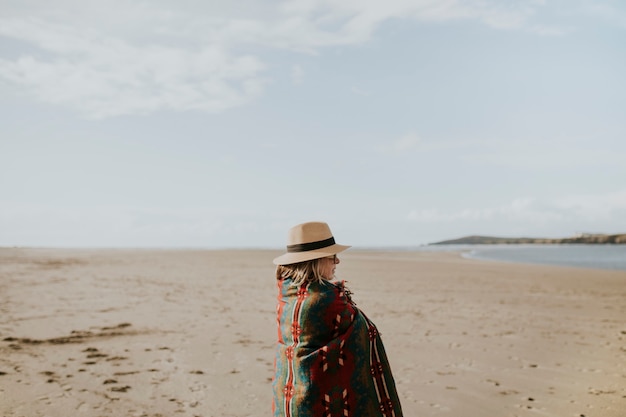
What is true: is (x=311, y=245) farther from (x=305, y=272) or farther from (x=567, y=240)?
(x=567, y=240)

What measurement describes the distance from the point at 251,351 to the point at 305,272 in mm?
5089

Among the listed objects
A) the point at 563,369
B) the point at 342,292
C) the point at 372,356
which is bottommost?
the point at 563,369

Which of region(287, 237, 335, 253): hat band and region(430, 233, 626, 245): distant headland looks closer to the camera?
region(287, 237, 335, 253): hat band

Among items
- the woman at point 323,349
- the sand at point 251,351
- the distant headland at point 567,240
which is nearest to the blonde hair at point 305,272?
the woman at point 323,349

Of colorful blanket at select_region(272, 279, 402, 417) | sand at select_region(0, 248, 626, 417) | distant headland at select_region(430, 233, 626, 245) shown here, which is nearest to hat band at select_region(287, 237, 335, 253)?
colorful blanket at select_region(272, 279, 402, 417)

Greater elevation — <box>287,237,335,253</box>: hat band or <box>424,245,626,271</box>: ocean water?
<box>287,237,335,253</box>: hat band

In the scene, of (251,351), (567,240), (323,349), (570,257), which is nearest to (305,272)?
(323,349)

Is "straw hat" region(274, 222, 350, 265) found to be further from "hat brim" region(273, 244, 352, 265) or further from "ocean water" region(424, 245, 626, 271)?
"ocean water" region(424, 245, 626, 271)

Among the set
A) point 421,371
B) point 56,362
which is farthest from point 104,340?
point 421,371

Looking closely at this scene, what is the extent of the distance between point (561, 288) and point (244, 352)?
1260 centimetres

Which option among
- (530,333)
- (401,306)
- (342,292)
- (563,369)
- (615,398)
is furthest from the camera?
(401,306)

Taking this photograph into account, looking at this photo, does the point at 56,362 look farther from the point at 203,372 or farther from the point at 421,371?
the point at 421,371

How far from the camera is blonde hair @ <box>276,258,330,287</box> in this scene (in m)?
2.67

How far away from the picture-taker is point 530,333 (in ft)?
29.8
